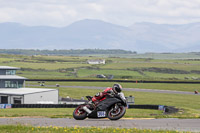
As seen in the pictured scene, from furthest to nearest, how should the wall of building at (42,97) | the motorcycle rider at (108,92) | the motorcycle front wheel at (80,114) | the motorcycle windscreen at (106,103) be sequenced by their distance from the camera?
the wall of building at (42,97) < the motorcycle front wheel at (80,114) < the motorcycle rider at (108,92) < the motorcycle windscreen at (106,103)

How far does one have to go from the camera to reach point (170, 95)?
73.7m

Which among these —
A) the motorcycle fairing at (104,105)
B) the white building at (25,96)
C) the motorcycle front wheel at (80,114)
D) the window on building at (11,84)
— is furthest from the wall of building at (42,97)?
the motorcycle fairing at (104,105)

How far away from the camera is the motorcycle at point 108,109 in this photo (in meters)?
18.6

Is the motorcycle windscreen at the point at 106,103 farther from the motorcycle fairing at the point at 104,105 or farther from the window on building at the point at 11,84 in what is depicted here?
the window on building at the point at 11,84

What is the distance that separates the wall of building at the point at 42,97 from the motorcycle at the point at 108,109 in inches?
1540

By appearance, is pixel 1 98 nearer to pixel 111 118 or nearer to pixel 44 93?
pixel 44 93

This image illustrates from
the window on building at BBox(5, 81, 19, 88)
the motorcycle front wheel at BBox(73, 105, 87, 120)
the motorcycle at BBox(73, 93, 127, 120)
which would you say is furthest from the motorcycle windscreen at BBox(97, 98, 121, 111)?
the window on building at BBox(5, 81, 19, 88)

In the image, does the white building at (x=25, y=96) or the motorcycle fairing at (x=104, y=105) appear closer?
the motorcycle fairing at (x=104, y=105)

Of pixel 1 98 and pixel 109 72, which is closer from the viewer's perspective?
pixel 1 98

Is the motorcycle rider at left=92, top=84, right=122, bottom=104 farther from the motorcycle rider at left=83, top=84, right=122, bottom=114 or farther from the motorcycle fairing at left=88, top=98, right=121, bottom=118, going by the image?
the motorcycle fairing at left=88, top=98, right=121, bottom=118

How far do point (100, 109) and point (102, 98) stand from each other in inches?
24.5

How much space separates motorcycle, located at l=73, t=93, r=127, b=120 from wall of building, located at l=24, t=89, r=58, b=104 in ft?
128

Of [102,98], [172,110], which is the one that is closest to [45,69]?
[172,110]

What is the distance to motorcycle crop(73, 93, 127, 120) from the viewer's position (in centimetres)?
1861
